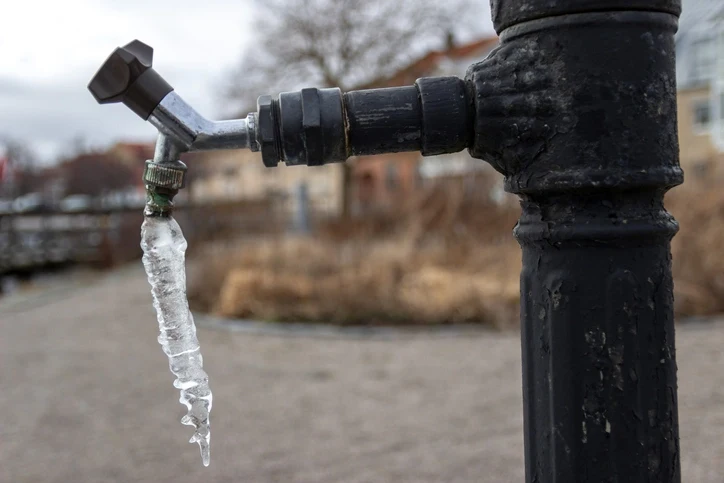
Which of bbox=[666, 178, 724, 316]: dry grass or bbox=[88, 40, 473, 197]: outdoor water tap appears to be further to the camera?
bbox=[666, 178, 724, 316]: dry grass

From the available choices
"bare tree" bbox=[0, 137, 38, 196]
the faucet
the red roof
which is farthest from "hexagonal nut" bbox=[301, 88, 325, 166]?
"bare tree" bbox=[0, 137, 38, 196]

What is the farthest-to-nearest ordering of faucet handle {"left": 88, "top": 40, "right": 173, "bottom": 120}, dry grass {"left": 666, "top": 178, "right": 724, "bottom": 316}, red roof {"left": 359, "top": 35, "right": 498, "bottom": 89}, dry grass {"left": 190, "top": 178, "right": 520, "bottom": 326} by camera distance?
red roof {"left": 359, "top": 35, "right": 498, "bottom": 89} < dry grass {"left": 190, "top": 178, "right": 520, "bottom": 326} < dry grass {"left": 666, "top": 178, "right": 724, "bottom": 316} < faucet handle {"left": 88, "top": 40, "right": 173, "bottom": 120}

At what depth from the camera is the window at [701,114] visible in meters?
25.0

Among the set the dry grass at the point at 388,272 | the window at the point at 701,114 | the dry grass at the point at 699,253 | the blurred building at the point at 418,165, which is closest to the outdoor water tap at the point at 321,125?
the blurred building at the point at 418,165

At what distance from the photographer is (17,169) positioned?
38000 millimetres

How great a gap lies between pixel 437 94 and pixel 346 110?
4.7 inches

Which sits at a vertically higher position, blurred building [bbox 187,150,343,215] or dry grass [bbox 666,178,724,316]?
blurred building [bbox 187,150,343,215]

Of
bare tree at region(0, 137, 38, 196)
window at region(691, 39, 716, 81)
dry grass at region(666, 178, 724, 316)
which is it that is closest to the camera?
dry grass at region(666, 178, 724, 316)

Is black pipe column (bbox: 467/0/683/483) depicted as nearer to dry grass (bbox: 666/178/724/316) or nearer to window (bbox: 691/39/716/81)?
dry grass (bbox: 666/178/724/316)

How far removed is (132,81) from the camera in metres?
0.79

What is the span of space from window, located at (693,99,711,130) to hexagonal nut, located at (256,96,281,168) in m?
27.6

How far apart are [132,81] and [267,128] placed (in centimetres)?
17

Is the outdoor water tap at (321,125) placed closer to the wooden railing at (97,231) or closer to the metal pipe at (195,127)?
the metal pipe at (195,127)

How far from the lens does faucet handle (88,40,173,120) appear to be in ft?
2.55
